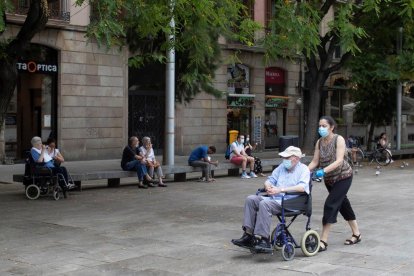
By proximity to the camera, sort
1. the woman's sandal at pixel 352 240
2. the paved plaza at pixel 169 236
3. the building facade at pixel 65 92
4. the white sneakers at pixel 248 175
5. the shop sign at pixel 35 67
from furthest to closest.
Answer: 1. the building facade at pixel 65 92
2. the shop sign at pixel 35 67
3. the white sneakers at pixel 248 175
4. the woman's sandal at pixel 352 240
5. the paved plaza at pixel 169 236

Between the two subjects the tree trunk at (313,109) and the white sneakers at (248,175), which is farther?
the tree trunk at (313,109)

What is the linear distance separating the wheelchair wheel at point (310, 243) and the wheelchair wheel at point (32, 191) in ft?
23.7

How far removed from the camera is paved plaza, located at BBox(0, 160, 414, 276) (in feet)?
23.4

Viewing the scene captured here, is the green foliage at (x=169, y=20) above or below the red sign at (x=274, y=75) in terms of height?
below

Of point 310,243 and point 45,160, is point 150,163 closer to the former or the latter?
point 45,160

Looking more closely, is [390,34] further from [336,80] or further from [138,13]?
[138,13]

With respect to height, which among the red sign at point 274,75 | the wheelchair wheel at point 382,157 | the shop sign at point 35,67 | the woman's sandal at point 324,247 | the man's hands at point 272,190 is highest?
the red sign at point 274,75

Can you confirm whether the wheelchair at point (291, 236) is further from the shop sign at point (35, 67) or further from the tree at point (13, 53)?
the shop sign at point (35, 67)

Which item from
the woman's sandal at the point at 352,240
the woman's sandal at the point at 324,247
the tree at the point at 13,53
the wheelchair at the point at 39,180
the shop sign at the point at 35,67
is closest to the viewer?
the woman's sandal at the point at 324,247

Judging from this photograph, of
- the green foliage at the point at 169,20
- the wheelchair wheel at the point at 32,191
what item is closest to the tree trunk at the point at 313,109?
the green foliage at the point at 169,20

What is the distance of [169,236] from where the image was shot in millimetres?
9039

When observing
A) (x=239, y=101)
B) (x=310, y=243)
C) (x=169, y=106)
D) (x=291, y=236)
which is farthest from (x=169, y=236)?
(x=239, y=101)

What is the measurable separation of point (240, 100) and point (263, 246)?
76.2 feet

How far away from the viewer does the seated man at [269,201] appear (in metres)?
7.35
